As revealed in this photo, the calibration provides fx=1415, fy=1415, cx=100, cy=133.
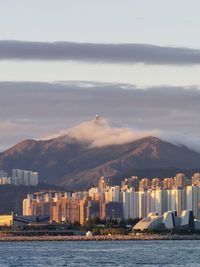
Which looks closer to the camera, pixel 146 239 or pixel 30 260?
pixel 30 260

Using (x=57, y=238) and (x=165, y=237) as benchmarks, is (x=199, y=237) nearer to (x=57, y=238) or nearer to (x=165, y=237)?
(x=165, y=237)

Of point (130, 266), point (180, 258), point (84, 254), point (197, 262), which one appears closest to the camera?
point (130, 266)

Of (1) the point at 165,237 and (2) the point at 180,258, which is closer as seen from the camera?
(2) the point at 180,258

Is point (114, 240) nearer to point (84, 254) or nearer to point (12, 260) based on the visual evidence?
point (84, 254)

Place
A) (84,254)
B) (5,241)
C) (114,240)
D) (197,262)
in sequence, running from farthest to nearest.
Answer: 1. (5,241)
2. (114,240)
3. (84,254)
4. (197,262)

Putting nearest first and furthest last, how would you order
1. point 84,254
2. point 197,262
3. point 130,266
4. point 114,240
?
point 130,266 < point 197,262 < point 84,254 < point 114,240

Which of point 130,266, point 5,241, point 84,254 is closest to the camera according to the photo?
point 130,266

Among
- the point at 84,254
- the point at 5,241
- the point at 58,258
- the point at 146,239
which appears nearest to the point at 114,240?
the point at 146,239

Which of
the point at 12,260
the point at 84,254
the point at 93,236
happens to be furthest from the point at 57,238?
the point at 12,260
